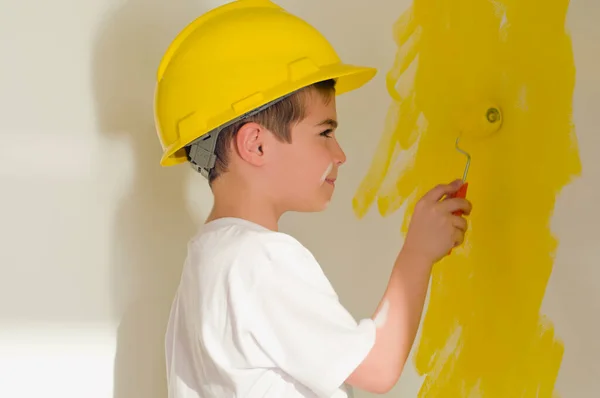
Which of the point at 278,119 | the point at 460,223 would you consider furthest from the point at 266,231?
the point at 460,223

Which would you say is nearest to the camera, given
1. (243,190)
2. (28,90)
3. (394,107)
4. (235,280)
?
(235,280)

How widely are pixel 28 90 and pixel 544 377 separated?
2.49ft

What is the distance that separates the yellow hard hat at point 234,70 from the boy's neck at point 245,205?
0.05 m

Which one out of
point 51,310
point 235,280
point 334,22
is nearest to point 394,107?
point 334,22

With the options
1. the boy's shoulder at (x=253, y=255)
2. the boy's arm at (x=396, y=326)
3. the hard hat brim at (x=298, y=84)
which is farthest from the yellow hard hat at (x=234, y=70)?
the boy's arm at (x=396, y=326)

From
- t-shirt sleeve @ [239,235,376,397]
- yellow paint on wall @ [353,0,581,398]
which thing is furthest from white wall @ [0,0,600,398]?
t-shirt sleeve @ [239,235,376,397]

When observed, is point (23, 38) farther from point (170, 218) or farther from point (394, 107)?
point (394, 107)

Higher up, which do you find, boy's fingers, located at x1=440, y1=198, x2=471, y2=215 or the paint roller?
the paint roller

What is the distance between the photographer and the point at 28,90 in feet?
3.16

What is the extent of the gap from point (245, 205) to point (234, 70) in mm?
163

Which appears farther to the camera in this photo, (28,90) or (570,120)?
(28,90)

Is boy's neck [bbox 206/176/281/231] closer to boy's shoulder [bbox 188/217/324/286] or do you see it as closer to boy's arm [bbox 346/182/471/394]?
boy's shoulder [bbox 188/217/324/286]

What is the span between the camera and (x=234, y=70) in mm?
824

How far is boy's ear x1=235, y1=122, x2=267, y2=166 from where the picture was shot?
836mm
